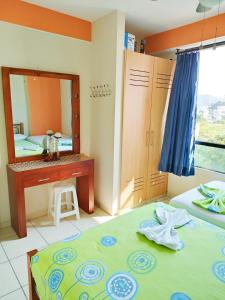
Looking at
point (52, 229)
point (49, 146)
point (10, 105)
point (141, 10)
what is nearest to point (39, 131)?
point (49, 146)

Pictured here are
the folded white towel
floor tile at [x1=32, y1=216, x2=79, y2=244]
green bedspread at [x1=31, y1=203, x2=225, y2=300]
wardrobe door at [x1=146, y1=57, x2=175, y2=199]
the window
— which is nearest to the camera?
green bedspread at [x1=31, y1=203, x2=225, y2=300]

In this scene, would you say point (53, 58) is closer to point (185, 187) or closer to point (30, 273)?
point (30, 273)

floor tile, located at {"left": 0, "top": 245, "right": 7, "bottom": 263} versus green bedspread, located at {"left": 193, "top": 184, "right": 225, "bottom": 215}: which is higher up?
green bedspread, located at {"left": 193, "top": 184, "right": 225, "bottom": 215}

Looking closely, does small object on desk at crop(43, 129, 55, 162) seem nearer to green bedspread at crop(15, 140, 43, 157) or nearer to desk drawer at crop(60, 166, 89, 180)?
green bedspread at crop(15, 140, 43, 157)

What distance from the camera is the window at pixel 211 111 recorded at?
9.00 ft

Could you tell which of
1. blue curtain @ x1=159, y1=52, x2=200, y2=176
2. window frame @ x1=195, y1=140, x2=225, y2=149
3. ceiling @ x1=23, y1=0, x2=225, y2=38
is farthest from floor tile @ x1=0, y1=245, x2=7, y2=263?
window frame @ x1=195, y1=140, x2=225, y2=149

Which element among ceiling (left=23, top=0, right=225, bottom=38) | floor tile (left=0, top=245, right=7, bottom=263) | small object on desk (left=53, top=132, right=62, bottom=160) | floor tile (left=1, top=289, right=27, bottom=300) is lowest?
floor tile (left=1, top=289, right=27, bottom=300)

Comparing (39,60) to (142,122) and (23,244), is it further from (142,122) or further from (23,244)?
(23,244)

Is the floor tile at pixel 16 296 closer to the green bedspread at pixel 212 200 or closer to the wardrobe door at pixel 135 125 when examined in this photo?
the wardrobe door at pixel 135 125

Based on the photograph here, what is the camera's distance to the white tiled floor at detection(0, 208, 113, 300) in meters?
1.75

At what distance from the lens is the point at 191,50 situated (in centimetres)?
273

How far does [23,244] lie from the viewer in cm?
227

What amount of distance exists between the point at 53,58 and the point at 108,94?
79cm

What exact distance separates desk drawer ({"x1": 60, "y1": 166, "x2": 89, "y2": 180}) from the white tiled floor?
60cm
